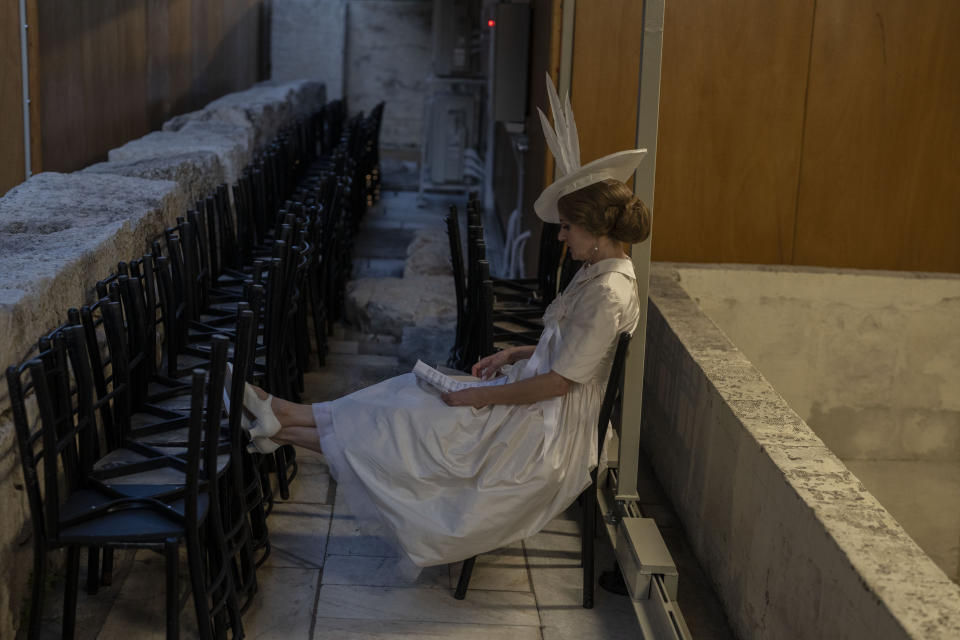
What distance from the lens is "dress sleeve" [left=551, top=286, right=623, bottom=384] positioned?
3.17m

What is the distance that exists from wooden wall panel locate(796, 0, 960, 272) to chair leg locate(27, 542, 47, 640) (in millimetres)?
4077

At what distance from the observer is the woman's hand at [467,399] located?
131 inches

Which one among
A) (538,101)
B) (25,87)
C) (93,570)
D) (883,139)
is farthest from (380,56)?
(93,570)

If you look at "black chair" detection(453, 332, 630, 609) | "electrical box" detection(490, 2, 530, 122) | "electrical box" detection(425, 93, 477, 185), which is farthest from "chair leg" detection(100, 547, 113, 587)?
"electrical box" detection(425, 93, 477, 185)

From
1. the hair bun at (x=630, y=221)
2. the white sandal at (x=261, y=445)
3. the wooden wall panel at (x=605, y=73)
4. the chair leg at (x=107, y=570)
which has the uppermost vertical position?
the wooden wall panel at (x=605, y=73)

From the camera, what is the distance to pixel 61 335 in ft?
8.72

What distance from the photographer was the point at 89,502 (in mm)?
2680

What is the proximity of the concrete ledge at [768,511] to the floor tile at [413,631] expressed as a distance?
656mm

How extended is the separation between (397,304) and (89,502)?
3402mm

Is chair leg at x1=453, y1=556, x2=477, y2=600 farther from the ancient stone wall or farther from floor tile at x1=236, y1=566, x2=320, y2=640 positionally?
the ancient stone wall

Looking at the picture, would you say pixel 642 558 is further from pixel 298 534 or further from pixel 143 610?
pixel 143 610

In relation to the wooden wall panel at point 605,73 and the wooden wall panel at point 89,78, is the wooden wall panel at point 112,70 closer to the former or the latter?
the wooden wall panel at point 89,78

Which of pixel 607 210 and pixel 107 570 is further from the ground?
pixel 607 210

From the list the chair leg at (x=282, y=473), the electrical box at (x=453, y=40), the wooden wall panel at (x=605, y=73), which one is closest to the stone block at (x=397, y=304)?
the wooden wall panel at (x=605, y=73)
